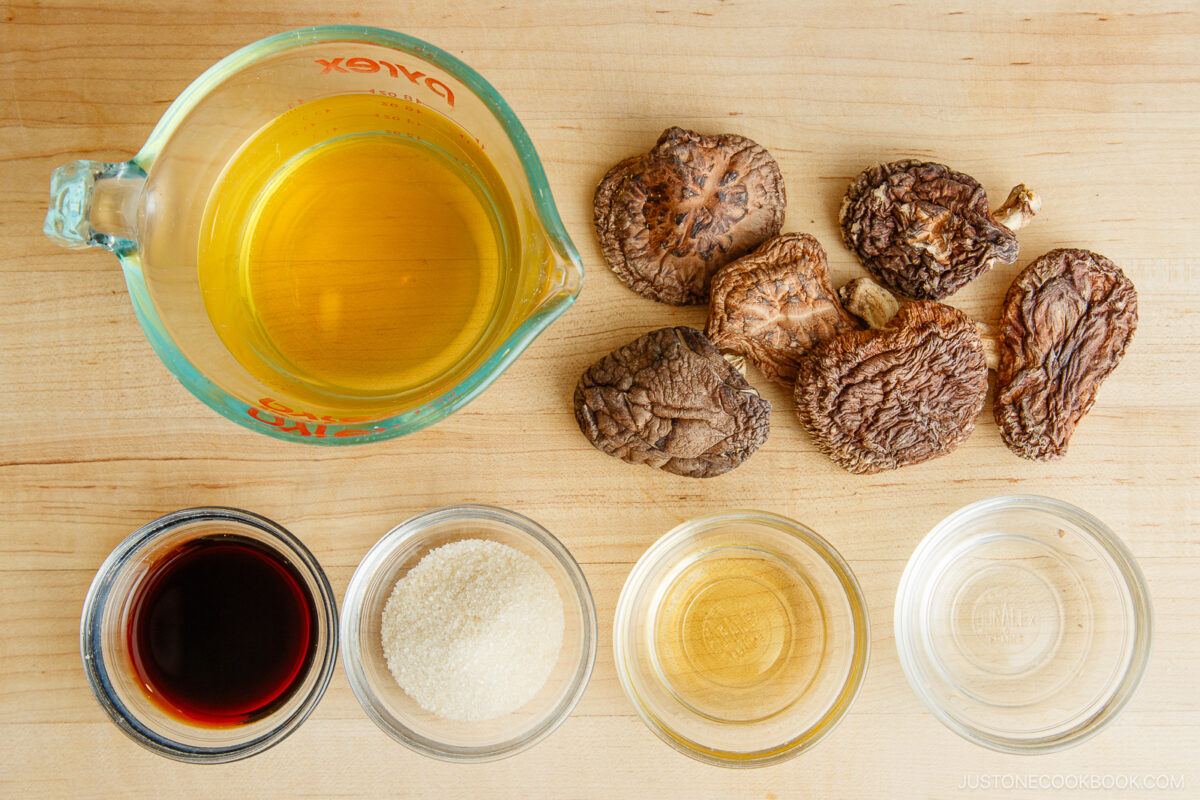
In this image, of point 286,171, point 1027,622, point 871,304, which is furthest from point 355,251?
point 1027,622

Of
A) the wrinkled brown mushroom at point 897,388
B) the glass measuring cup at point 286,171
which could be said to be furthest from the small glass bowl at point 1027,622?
the glass measuring cup at point 286,171

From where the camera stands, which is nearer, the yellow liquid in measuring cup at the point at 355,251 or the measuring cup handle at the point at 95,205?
the measuring cup handle at the point at 95,205

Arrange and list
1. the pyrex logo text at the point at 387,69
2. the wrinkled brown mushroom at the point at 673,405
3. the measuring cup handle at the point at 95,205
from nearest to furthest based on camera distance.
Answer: the measuring cup handle at the point at 95,205, the pyrex logo text at the point at 387,69, the wrinkled brown mushroom at the point at 673,405

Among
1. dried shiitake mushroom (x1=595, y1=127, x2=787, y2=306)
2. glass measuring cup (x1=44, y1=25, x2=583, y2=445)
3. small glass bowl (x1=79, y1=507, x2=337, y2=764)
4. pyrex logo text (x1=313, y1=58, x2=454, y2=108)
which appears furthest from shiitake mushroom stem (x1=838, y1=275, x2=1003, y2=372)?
small glass bowl (x1=79, y1=507, x2=337, y2=764)

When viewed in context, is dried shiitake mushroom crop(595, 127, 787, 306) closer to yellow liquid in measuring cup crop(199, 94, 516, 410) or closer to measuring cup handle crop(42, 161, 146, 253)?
yellow liquid in measuring cup crop(199, 94, 516, 410)

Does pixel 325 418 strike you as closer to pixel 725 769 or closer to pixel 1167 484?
pixel 725 769

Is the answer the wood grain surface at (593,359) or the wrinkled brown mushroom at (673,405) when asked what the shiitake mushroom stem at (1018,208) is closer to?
the wood grain surface at (593,359)

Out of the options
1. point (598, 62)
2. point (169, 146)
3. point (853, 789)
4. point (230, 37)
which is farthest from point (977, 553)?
point (230, 37)
